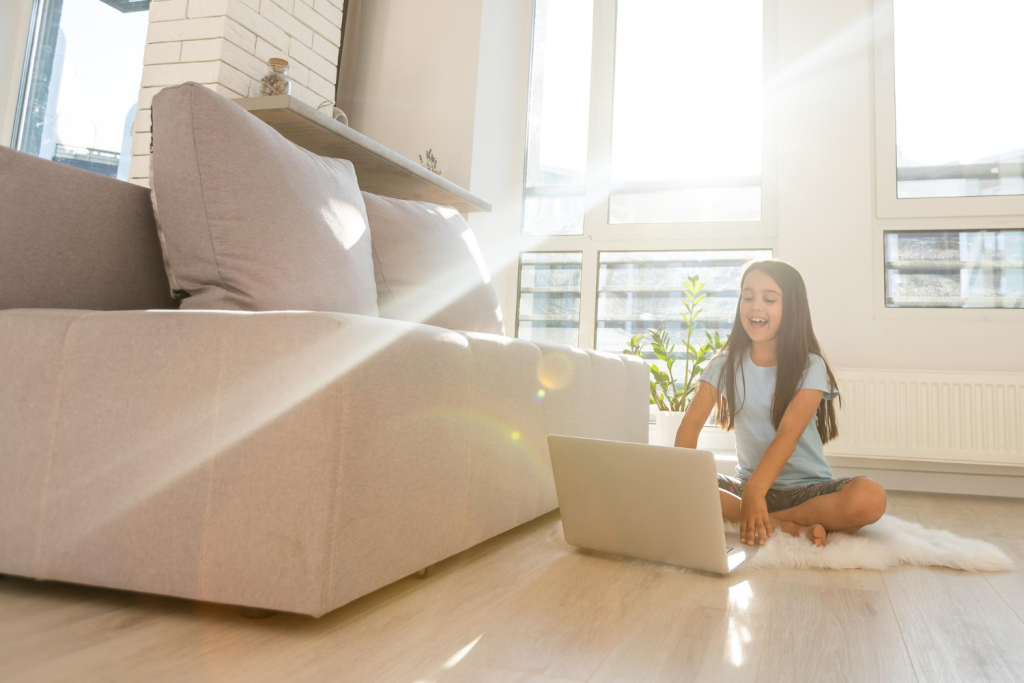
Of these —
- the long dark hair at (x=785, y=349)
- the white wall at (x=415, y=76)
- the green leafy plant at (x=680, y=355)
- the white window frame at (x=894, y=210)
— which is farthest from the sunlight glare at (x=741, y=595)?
the white wall at (x=415, y=76)

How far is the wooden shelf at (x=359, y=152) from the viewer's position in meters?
2.30

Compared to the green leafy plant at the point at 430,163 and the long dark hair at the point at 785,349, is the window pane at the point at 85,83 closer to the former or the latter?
the green leafy plant at the point at 430,163

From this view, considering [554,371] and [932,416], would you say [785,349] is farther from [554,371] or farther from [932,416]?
[932,416]

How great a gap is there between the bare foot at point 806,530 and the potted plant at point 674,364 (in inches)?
51.2

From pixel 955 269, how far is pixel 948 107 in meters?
0.75

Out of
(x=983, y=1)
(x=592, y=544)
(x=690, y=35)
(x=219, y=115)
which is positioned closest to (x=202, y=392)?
(x=219, y=115)

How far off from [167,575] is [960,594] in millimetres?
1319

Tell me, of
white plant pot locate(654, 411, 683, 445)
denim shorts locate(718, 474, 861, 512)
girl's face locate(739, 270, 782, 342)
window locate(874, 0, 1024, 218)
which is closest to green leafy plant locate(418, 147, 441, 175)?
white plant pot locate(654, 411, 683, 445)

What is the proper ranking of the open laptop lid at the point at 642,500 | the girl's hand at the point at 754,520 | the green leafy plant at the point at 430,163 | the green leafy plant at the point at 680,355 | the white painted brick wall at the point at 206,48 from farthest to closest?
the green leafy plant at the point at 430,163 < the green leafy plant at the point at 680,355 < the white painted brick wall at the point at 206,48 < the girl's hand at the point at 754,520 < the open laptop lid at the point at 642,500

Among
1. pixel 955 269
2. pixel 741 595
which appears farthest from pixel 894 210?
pixel 741 595

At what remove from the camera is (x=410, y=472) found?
3.55ft

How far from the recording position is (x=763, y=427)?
6.14 feet

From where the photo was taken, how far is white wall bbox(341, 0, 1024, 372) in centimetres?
310

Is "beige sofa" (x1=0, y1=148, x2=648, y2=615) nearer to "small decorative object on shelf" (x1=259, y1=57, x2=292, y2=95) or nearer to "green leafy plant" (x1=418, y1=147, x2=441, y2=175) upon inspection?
"small decorative object on shelf" (x1=259, y1=57, x2=292, y2=95)
